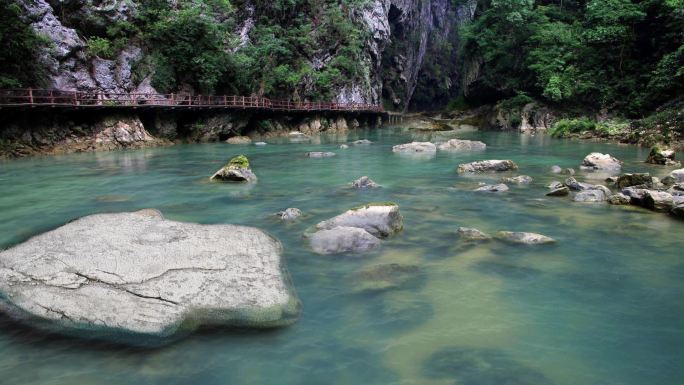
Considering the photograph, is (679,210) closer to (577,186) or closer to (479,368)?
(577,186)

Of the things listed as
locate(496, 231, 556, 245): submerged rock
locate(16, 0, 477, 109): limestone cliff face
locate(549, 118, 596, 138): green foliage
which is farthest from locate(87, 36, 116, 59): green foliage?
locate(549, 118, 596, 138): green foliage

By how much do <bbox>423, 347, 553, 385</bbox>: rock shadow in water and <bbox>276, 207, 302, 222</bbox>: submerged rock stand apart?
5080 millimetres

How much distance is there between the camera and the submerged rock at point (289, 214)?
8.98 meters

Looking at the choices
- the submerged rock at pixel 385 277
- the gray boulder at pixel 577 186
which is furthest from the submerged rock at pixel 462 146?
the submerged rock at pixel 385 277

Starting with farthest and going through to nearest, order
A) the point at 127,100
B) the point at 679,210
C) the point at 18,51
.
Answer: the point at 127,100
the point at 18,51
the point at 679,210

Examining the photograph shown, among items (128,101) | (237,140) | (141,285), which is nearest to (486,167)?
(141,285)

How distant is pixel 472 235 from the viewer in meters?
7.59

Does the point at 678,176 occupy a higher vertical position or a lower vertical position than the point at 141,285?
higher

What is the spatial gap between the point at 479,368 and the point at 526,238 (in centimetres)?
375

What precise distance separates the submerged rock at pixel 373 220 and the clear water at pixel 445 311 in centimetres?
25

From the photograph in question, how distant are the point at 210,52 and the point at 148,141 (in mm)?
7855

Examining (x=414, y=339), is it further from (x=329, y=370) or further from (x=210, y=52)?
(x=210, y=52)

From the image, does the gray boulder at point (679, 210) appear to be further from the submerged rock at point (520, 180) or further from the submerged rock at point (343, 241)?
the submerged rock at point (343, 241)

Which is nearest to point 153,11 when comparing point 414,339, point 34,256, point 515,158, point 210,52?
point 210,52
